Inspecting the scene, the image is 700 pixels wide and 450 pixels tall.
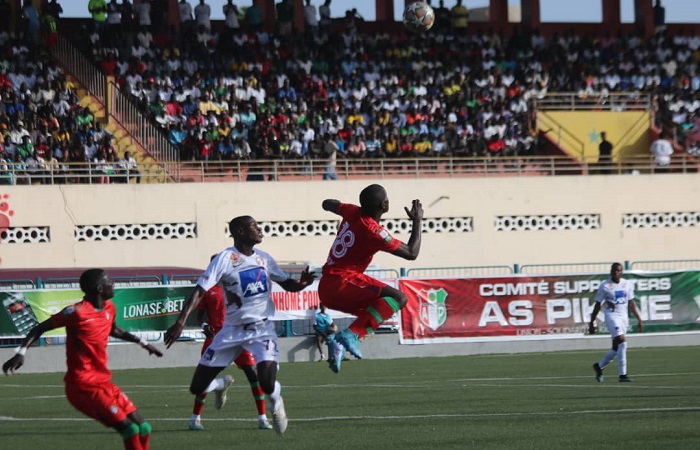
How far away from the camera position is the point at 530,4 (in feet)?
164

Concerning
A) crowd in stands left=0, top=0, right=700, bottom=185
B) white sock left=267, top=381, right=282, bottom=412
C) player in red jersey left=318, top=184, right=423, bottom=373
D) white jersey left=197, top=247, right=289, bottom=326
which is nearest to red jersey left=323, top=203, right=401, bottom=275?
player in red jersey left=318, top=184, right=423, bottom=373

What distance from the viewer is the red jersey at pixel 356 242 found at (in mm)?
12352

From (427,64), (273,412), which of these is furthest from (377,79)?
(273,412)

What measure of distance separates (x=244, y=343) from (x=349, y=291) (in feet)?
3.73

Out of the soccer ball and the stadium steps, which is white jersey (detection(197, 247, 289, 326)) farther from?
the stadium steps

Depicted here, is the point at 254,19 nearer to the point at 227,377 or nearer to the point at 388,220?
the point at 388,220

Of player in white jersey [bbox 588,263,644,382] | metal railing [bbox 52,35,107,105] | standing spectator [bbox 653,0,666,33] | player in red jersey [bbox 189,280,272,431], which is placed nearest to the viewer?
player in red jersey [bbox 189,280,272,431]

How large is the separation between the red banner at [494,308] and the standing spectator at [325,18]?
16.6 meters

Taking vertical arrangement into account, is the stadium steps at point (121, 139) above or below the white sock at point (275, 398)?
above

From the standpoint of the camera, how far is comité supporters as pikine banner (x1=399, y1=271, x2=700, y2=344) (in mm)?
29688

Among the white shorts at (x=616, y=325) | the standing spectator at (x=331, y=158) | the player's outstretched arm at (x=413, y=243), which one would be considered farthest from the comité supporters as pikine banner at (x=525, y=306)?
the player's outstretched arm at (x=413, y=243)

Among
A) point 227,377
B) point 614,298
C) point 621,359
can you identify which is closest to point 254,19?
point 614,298

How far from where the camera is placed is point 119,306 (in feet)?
91.2

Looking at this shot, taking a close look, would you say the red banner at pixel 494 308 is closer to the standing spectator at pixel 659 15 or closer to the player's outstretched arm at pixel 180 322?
the player's outstretched arm at pixel 180 322
